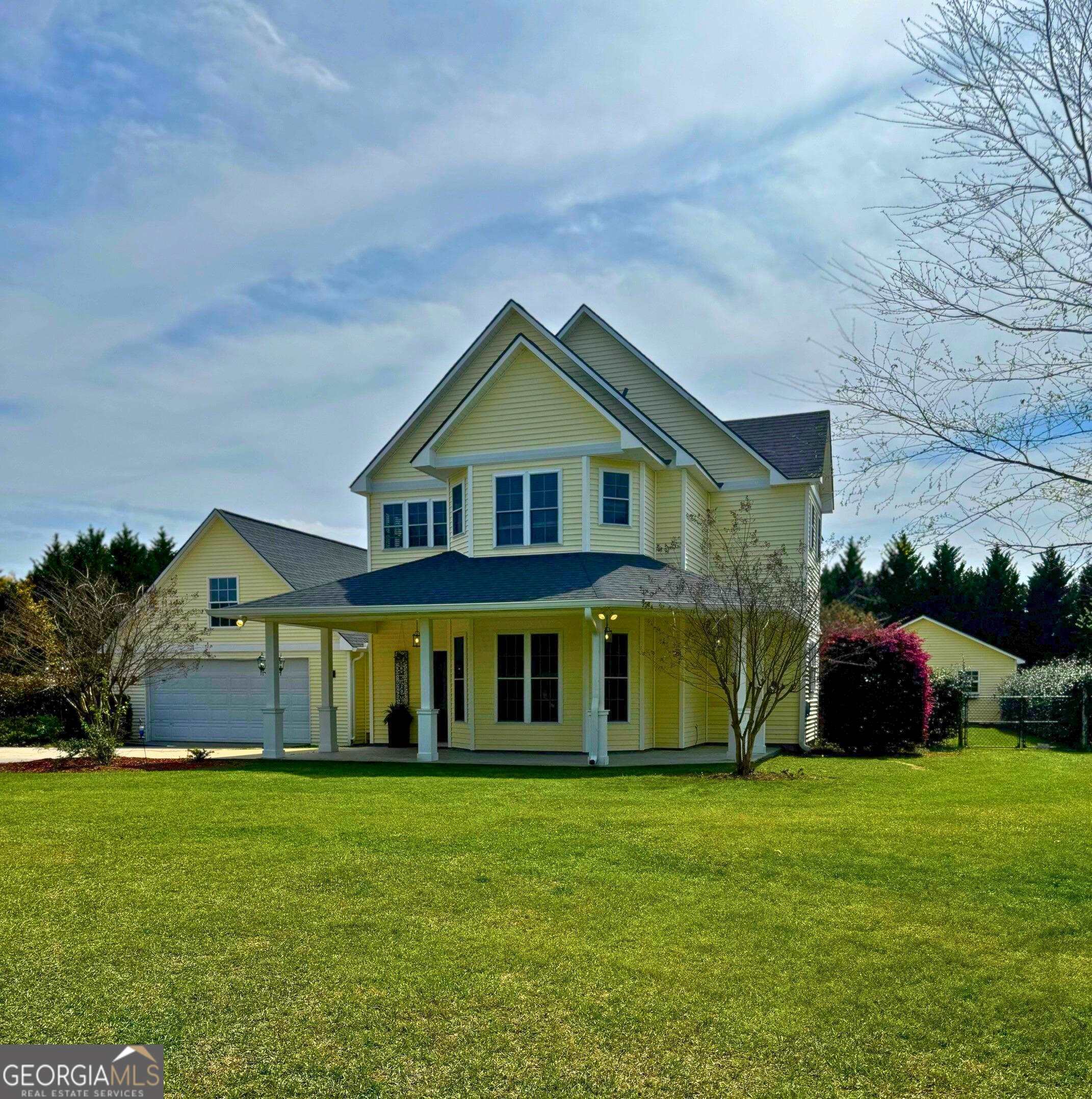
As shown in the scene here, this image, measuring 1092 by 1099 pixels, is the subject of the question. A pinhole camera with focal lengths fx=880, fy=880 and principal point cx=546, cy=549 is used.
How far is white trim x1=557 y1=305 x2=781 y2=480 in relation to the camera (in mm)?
20609

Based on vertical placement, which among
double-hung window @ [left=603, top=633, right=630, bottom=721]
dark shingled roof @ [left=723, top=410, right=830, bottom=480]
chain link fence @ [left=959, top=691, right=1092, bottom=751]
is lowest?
chain link fence @ [left=959, top=691, right=1092, bottom=751]

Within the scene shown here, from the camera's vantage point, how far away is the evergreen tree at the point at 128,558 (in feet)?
117

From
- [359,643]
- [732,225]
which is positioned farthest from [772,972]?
[359,643]

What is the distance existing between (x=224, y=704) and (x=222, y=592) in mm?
3282

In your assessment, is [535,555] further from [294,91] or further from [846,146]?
[846,146]

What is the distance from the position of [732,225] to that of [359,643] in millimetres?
18475

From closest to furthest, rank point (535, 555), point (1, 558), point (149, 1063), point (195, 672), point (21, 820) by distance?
point (149, 1063)
point (21, 820)
point (535, 555)
point (195, 672)
point (1, 558)

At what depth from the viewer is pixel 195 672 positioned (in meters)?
25.8

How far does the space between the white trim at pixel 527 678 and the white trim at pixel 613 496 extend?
249cm

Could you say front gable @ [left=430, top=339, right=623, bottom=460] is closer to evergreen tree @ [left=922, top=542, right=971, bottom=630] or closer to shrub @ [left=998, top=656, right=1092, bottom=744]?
shrub @ [left=998, top=656, right=1092, bottom=744]

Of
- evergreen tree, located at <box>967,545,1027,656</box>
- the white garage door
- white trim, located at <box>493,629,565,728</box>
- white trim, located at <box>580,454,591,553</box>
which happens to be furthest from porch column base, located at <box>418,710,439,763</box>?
evergreen tree, located at <box>967,545,1027,656</box>

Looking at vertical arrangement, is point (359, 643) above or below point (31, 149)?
below

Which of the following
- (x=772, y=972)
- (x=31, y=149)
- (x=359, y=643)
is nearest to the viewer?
(x=772, y=972)

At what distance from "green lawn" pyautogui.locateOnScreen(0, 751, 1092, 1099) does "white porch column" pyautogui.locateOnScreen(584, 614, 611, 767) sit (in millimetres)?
5055
